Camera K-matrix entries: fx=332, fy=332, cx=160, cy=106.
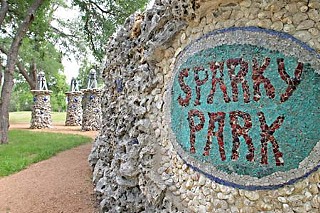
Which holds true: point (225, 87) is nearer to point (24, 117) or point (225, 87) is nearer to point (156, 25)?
point (156, 25)

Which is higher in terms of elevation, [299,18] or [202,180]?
[299,18]

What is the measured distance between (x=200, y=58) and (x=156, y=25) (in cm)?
93

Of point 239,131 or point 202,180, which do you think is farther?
point 202,180

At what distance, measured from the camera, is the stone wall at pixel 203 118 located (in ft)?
9.81

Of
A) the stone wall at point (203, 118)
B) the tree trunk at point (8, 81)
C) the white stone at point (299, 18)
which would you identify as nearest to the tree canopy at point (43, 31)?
the tree trunk at point (8, 81)

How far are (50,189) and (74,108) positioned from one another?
1471 cm

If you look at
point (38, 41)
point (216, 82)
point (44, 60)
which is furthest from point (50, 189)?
point (44, 60)

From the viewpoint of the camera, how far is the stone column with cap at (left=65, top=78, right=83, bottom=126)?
66.4 ft

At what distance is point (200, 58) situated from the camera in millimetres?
3488

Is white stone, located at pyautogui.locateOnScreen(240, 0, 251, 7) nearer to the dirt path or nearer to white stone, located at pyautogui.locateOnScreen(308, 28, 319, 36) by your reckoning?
white stone, located at pyautogui.locateOnScreen(308, 28, 319, 36)

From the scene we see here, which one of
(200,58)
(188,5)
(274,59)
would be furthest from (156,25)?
(274,59)

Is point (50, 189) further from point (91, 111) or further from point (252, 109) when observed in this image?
point (91, 111)

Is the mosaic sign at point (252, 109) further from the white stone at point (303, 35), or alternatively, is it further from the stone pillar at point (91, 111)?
the stone pillar at point (91, 111)

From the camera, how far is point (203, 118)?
3453 mm
